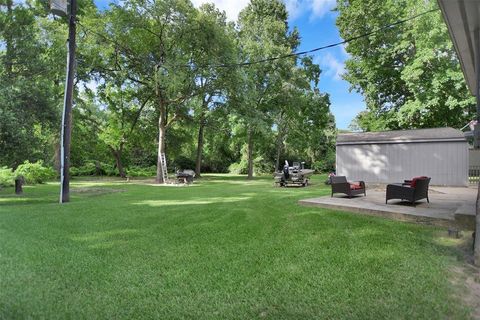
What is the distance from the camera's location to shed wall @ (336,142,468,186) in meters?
13.7

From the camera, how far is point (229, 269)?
4.07 m

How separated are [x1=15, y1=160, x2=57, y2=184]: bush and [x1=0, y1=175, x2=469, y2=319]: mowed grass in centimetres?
1111

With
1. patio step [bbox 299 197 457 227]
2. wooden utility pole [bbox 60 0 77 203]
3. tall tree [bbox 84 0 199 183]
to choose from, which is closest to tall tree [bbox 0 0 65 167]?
wooden utility pole [bbox 60 0 77 203]

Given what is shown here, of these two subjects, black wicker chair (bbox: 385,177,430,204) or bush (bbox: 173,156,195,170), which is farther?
bush (bbox: 173,156,195,170)

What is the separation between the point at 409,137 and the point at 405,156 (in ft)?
2.92

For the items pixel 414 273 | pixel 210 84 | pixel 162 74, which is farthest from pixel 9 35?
pixel 414 273

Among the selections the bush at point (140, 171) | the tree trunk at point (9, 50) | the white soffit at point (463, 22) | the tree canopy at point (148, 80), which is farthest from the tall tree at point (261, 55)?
the white soffit at point (463, 22)

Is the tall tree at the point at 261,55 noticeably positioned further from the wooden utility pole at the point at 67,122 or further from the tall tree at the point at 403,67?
the wooden utility pole at the point at 67,122

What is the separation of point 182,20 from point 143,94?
8.15 m

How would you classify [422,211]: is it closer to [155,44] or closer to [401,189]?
[401,189]

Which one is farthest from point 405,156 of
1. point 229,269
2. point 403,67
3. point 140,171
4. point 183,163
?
point 183,163

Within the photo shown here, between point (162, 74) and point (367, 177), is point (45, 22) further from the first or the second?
point (367, 177)

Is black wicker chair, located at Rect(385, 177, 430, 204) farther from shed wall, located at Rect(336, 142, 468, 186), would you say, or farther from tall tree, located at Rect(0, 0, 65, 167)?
tall tree, located at Rect(0, 0, 65, 167)

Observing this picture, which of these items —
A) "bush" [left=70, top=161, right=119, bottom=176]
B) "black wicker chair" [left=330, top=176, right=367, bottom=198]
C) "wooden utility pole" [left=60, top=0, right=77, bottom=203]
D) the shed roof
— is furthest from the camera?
"bush" [left=70, top=161, right=119, bottom=176]
